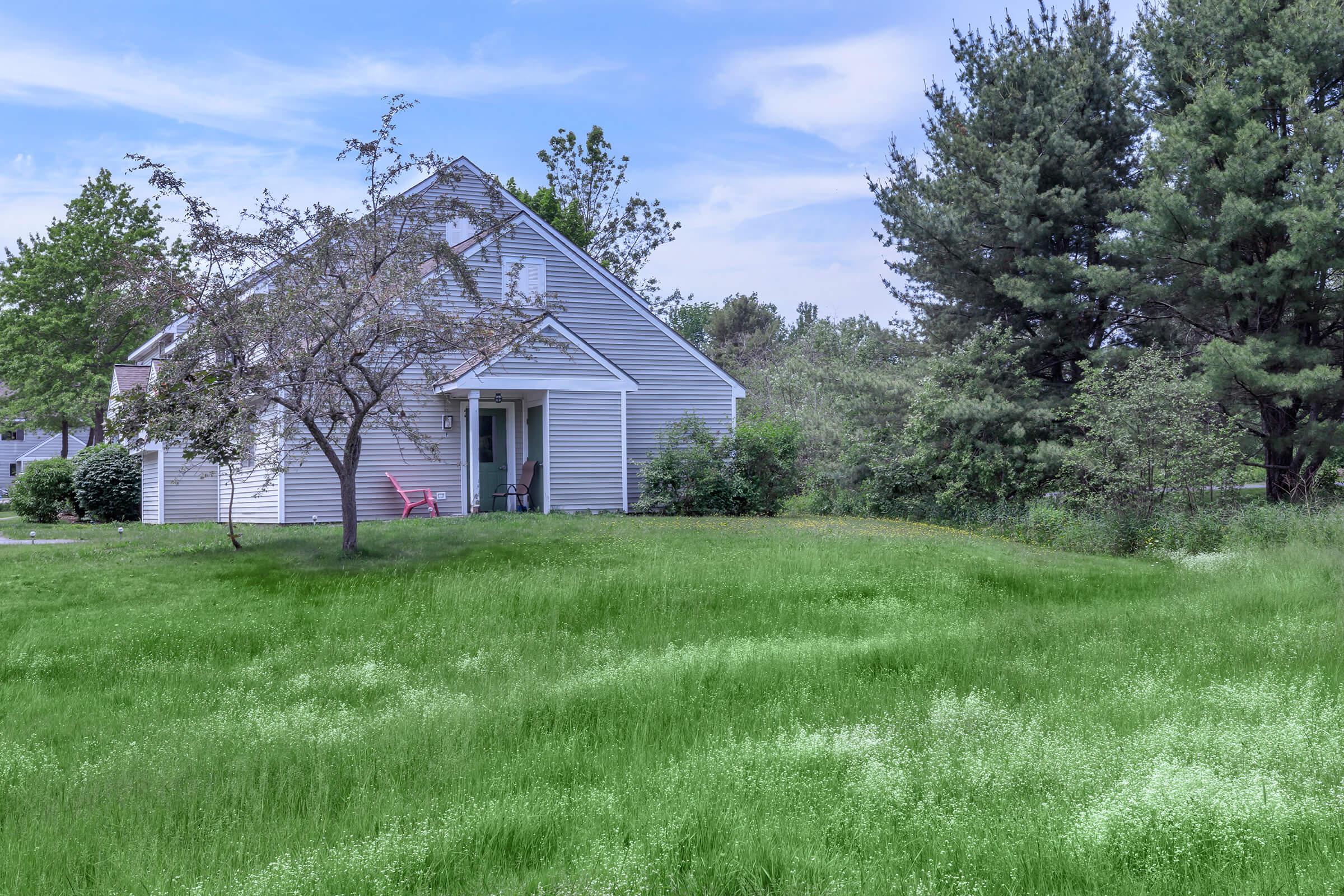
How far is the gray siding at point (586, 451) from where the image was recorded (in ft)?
66.2

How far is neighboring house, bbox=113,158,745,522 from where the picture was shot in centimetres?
1944

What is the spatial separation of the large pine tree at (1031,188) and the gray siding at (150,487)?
66.1ft

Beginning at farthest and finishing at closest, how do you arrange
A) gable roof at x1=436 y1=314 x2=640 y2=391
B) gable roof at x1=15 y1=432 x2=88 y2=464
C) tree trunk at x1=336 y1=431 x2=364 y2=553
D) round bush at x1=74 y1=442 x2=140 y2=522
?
gable roof at x1=15 y1=432 x2=88 y2=464 → round bush at x1=74 y1=442 x2=140 y2=522 → gable roof at x1=436 y1=314 x2=640 y2=391 → tree trunk at x1=336 y1=431 x2=364 y2=553

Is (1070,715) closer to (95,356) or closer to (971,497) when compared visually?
(971,497)

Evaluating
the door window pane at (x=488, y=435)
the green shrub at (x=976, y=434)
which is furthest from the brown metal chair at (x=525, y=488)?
the green shrub at (x=976, y=434)

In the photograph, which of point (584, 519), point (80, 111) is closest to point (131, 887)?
point (584, 519)

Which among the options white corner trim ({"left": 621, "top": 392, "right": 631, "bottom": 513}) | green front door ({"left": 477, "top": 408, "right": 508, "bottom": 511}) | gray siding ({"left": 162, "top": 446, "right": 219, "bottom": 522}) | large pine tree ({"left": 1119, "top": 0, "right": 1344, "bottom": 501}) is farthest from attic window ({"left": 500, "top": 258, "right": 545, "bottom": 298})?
large pine tree ({"left": 1119, "top": 0, "right": 1344, "bottom": 501})

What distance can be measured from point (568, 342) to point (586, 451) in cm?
254

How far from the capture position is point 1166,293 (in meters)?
19.8

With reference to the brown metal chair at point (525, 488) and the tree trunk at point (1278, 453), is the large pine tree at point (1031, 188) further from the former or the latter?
the brown metal chair at point (525, 488)

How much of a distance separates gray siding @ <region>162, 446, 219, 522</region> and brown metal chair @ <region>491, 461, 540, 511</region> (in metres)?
8.14

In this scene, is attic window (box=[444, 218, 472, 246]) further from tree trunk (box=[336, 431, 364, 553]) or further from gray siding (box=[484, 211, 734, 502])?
tree trunk (box=[336, 431, 364, 553])

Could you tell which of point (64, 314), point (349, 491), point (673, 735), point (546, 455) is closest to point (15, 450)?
point (64, 314)

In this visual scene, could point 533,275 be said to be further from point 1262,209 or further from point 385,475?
point 1262,209
